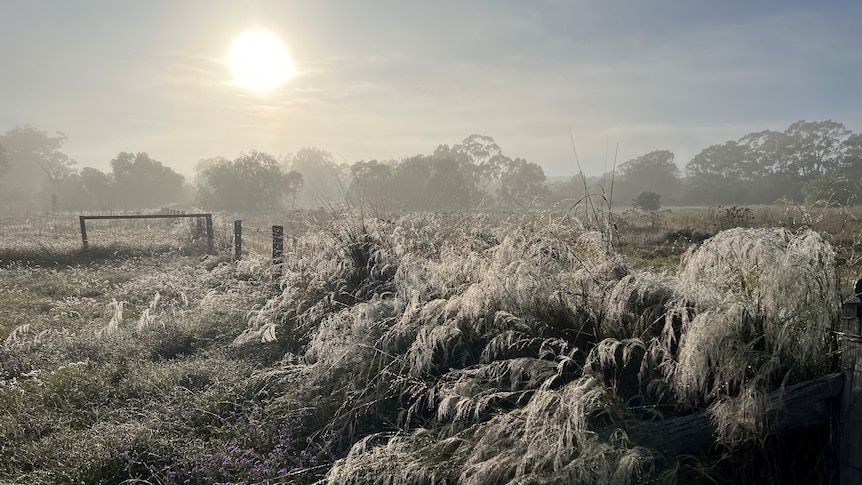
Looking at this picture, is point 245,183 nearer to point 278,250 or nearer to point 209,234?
point 209,234

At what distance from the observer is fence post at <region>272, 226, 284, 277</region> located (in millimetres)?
8514

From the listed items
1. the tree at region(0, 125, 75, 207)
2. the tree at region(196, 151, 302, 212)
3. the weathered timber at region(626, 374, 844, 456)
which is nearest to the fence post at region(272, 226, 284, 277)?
the weathered timber at region(626, 374, 844, 456)

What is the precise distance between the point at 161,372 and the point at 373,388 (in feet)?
7.96

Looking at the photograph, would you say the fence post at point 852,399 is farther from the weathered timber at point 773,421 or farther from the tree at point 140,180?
the tree at point 140,180

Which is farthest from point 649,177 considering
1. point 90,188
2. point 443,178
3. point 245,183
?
point 90,188

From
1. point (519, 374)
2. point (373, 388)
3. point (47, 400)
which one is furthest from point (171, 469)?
point (519, 374)

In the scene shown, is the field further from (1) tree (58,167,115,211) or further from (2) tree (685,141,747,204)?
(1) tree (58,167,115,211)

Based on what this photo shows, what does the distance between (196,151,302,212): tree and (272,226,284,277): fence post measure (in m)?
52.7

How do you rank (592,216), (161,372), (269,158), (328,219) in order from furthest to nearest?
(269,158)
(328,219)
(592,216)
(161,372)

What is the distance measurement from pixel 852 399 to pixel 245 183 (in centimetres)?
6366

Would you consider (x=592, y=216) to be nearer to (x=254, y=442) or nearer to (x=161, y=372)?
(x=254, y=442)

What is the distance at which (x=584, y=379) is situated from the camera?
125 inches

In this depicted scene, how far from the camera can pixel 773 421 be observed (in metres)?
2.88

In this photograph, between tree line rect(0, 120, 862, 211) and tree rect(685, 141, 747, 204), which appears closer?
tree line rect(0, 120, 862, 211)
